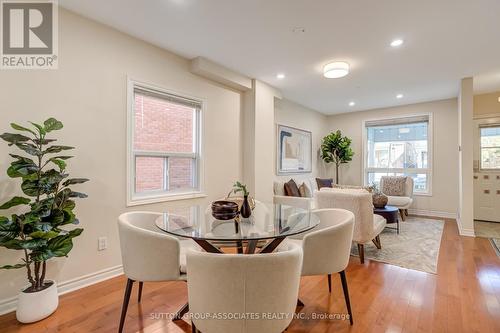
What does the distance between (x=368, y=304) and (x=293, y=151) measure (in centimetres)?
387

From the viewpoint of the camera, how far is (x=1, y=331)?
1774mm

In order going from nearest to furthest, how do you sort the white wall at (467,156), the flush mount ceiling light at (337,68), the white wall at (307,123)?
1. the flush mount ceiling light at (337,68)
2. the white wall at (467,156)
3. the white wall at (307,123)

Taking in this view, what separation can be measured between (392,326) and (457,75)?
4110mm

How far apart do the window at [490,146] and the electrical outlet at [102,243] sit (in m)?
6.82

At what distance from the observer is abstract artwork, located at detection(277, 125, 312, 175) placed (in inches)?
208

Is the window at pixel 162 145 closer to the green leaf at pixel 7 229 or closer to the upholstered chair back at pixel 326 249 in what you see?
the green leaf at pixel 7 229

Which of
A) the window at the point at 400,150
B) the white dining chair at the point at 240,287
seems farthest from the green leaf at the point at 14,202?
the window at the point at 400,150

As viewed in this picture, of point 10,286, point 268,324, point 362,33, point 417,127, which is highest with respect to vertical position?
point 362,33

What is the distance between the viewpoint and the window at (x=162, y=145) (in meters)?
2.90

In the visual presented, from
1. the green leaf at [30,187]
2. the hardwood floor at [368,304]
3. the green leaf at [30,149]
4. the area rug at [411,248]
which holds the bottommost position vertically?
the hardwood floor at [368,304]

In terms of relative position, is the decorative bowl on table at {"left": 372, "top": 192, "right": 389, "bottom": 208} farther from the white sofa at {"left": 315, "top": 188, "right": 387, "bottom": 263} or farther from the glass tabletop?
the glass tabletop

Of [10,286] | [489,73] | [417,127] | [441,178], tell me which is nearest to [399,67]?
[489,73]

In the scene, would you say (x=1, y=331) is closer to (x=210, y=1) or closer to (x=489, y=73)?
(x=210, y=1)

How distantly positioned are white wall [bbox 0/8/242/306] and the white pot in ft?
0.97
